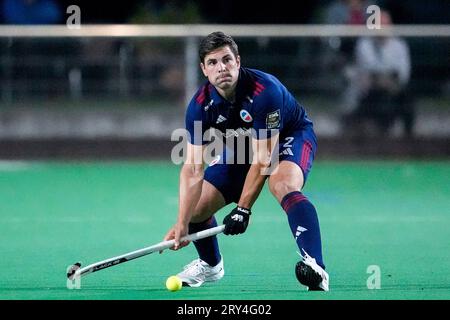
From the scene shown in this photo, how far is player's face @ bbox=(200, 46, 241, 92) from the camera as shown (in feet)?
19.0

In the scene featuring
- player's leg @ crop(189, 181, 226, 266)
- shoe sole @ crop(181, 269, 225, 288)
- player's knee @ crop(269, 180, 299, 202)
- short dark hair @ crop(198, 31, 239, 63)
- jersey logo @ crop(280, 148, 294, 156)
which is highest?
short dark hair @ crop(198, 31, 239, 63)

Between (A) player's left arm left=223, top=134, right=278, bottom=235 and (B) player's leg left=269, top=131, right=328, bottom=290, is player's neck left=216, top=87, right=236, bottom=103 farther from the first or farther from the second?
(B) player's leg left=269, top=131, right=328, bottom=290

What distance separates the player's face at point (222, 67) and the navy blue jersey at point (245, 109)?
0.14 m

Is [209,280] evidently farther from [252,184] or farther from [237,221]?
[252,184]

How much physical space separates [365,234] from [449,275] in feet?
5.42

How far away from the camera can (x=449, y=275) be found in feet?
20.4

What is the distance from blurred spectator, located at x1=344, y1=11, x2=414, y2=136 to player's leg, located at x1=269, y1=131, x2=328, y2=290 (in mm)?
6497

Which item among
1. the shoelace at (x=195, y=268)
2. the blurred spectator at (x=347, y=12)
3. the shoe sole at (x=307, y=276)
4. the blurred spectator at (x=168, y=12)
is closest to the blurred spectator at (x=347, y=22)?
the blurred spectator at (x=347, y=12)

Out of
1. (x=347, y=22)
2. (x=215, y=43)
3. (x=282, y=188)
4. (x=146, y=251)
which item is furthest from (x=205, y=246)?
(x=347, y=22)

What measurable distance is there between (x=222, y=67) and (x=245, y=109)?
29 cm

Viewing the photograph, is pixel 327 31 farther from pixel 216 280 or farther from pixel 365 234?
pixel 216 280

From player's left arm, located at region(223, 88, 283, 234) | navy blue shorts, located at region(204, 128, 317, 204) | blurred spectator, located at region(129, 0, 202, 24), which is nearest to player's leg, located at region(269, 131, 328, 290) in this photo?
navy blue shorts, located at region(204, 128, 317, 204)
